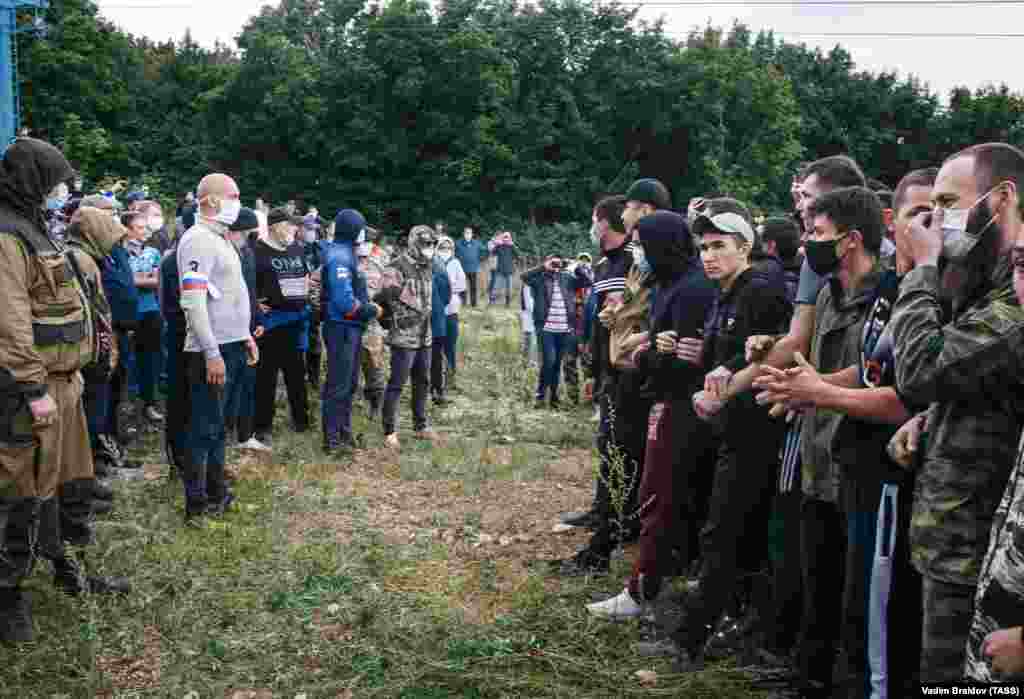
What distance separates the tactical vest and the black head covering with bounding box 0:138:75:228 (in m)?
0.15

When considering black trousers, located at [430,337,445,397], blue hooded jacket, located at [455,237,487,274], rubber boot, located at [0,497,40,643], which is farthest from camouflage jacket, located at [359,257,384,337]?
blue hooded jacket, located at [455,237,487,274]

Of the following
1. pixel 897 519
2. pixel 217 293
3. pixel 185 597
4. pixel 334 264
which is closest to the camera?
pixel 897 519

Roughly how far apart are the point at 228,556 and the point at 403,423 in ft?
15.8

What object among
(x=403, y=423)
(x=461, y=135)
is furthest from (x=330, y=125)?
(x=403, y=423)

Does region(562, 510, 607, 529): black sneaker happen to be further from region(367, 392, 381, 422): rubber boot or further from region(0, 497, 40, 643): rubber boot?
region(367, 392, 381, 422): rubber boot

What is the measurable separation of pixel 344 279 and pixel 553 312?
160 inches

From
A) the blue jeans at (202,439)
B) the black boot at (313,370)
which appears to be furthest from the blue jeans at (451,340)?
the blue jeans at (202,439)

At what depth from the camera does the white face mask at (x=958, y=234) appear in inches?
103

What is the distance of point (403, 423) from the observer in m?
10.4

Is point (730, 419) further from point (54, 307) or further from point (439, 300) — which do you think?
point (439, 300)

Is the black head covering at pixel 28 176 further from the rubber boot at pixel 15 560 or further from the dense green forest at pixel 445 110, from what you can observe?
the dense green forest at pixel 445 110

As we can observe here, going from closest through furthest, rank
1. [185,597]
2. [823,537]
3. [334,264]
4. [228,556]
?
[823,537]
[185,597]
[228,556]
[334,264]

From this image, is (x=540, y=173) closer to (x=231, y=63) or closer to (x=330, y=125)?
(x=330, y=125)

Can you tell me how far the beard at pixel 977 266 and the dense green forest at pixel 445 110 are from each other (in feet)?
113
